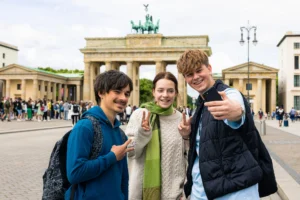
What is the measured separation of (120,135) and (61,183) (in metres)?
0.64

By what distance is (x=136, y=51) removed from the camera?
241 feet

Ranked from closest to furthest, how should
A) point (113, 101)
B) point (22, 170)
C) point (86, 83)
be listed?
point (113, 101) < point (22, 170) < point (86, 83)

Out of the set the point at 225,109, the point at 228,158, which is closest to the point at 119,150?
the point at 228,158

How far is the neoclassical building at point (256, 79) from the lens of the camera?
3076 inches

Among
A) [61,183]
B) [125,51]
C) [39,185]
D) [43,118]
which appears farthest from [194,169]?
[125,51]

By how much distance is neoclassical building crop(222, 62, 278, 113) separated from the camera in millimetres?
78125

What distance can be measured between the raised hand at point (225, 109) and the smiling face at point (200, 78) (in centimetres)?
57

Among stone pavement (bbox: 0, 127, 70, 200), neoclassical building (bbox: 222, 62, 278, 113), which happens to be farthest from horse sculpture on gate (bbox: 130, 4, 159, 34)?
stone pavement (bbox: 0, 127, 70, 200)

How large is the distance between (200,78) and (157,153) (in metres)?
0.99

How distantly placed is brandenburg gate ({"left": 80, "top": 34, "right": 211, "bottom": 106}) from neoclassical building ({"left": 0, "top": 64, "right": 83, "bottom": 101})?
8.55 m

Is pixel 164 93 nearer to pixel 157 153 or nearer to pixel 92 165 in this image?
pixel 157 153

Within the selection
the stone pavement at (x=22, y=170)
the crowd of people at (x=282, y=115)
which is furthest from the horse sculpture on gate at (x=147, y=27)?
the stone pavement at (x=22, y=170)

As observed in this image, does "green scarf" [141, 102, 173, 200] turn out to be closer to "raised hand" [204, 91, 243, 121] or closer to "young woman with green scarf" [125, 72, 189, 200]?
"young woman with green scarf" [125, 72, 189, 200]

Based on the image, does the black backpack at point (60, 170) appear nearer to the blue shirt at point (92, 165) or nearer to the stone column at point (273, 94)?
the blue shirt at point (92, 165)
